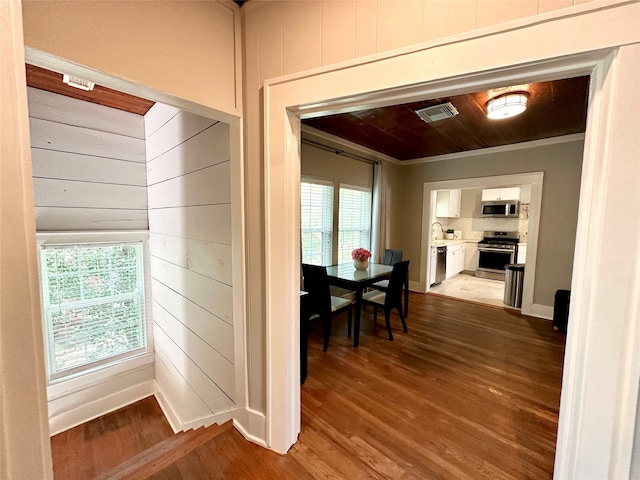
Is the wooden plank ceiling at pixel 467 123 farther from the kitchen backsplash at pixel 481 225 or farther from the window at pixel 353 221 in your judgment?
the kitchen backsplash at pixel 481 225

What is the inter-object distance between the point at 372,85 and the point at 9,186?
1.18 meters

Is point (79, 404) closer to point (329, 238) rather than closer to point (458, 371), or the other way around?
Result: point (329, 238)

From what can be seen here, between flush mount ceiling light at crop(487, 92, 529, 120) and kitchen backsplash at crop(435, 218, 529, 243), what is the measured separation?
4.47m

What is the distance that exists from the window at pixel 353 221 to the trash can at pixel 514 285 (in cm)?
229

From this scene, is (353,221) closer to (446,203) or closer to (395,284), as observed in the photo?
(395,284)

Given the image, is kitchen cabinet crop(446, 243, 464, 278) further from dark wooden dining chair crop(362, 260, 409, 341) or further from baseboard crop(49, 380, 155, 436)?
baseboard crop(49, 380, 155, 436)

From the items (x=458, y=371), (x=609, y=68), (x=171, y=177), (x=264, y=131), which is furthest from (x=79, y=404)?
(x=609, y=68)

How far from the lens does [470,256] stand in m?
6.48

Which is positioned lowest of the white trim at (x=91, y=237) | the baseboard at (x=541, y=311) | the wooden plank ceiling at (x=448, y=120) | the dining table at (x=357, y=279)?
the baseboard at (x=541, y=311)

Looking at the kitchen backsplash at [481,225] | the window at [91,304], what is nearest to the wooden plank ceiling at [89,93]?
the window at [91,304]

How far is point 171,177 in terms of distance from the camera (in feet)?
7.57

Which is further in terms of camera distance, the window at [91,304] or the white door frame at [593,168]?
the window at [91,304]

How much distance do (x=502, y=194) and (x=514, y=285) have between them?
262cm

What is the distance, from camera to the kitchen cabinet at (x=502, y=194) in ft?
18.5
